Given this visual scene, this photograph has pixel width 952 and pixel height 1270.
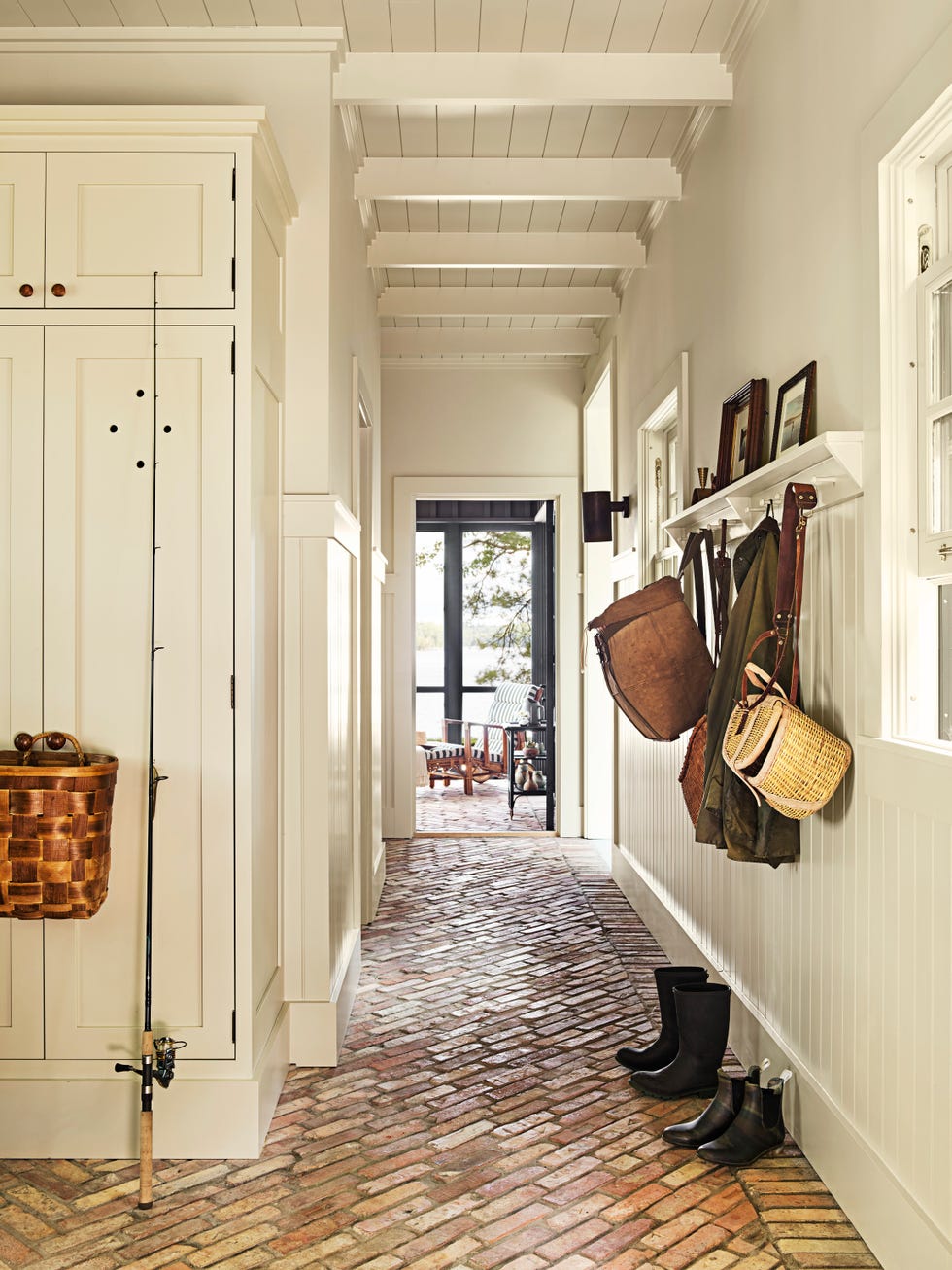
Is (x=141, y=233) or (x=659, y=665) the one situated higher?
(x=141, y=233)

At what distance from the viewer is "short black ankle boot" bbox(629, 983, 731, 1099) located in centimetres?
271

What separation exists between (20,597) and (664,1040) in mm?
1993

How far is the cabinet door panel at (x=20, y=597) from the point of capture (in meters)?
2.44

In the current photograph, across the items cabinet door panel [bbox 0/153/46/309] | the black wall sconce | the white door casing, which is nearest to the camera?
cabinet door panel [bbox 0/153/46/309]

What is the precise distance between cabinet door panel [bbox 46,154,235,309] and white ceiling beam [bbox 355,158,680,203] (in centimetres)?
130

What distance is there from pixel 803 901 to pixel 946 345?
1269 mm

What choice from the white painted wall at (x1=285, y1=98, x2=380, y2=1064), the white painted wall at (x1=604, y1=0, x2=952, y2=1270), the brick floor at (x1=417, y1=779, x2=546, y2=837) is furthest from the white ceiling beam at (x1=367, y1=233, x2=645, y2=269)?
the brick floor at (x1=417, y1=779, x2=546, y2=837)

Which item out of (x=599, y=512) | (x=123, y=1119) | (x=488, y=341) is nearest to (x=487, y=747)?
(x=488, y=341)

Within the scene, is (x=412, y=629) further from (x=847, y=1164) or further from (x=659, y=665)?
(x=847, y=1164)

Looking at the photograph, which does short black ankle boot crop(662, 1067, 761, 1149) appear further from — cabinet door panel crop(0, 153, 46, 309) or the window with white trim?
cabinet door panel crop(0, 153, 46, 309)

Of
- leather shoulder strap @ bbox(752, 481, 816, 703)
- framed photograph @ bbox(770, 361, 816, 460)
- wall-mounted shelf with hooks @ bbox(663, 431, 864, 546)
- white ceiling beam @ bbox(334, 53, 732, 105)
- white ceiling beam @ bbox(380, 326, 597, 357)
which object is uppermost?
white ceiling beam @ bbox(380, 326, 597, 357)

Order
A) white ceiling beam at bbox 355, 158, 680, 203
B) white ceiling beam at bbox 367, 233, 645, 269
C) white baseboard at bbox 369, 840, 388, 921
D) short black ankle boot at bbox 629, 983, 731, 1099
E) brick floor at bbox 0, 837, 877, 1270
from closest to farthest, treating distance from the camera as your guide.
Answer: brick floor at bbox 0, 837, 877, 1270
short black ankle boot at bbox 629, 983, 731, 1099
white ceiling beam at bbox 355, 158, 680, 203
white ceiling beam at bbox 367, 233, 645, 269
white baseboard at bbox 369, 840, 388, 921

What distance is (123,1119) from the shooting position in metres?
2.42

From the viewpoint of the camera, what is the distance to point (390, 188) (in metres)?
3.66
